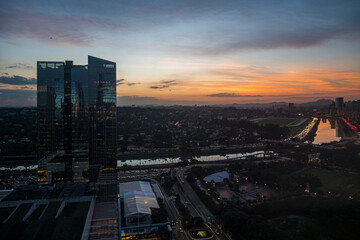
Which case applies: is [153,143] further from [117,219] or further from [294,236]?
[294,236]

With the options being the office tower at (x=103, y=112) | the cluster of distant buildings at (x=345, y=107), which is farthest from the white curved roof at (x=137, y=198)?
the cluster of distant buildings at (x=345, y=107)

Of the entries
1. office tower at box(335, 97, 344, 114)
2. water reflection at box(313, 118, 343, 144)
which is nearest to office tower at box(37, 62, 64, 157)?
office tower at box(335, 97, 344, 114)

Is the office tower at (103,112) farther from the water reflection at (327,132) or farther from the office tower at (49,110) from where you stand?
the water reflection at (327,132)

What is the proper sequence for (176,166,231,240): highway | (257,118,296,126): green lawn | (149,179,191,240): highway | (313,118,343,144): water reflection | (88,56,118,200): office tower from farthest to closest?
1. (257,118,296,126): green lawn
2. (313,118,343,144): water reflection
3. (88,56,118,200): office tower
4. (176,166,231,240): highway
5. (149,179,191,240): highway

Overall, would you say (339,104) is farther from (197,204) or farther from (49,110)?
(49,110)

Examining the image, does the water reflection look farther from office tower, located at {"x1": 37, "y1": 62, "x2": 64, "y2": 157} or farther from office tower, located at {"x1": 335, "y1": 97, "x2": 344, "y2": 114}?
office tower, located at {"x1": 37, "y1": 62, "x2": 64, "y2": 157}

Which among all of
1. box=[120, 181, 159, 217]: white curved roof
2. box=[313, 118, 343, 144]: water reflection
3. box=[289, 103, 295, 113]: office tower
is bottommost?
box=[120, 181, 159, 217]: white curved roof

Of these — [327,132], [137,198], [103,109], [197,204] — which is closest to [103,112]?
[103,109]

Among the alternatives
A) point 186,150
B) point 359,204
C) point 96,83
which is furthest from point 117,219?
point 186,150
